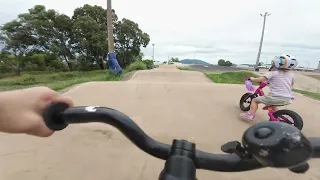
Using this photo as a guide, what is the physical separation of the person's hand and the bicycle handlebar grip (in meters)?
0.01

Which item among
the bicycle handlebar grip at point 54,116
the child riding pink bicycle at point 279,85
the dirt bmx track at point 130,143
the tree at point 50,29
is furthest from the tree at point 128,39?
the bicycle handlebar grip at point 54,116

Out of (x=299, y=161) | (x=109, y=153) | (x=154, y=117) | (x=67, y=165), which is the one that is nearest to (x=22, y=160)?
(x=67, y=165)

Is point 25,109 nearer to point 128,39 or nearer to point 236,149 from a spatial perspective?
point 236,149

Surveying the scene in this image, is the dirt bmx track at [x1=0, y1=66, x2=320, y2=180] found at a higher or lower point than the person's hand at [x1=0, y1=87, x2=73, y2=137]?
lower

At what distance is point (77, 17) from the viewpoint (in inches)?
1000

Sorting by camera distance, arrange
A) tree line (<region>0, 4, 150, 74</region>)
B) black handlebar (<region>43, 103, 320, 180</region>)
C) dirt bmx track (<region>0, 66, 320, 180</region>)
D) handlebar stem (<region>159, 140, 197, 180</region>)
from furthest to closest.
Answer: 1. tree line (<region>0, 4, 150, 74</region>)
2. dirt bmx track (<region>0, 66, 320, 180</region>)
3. handlebar stem (<region>159, 140, 197, 180</region>)
4. black handlebar (<region>43, 103, 320, 180</region>)

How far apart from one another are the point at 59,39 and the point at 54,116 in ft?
94.5

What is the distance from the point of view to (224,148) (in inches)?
26.6

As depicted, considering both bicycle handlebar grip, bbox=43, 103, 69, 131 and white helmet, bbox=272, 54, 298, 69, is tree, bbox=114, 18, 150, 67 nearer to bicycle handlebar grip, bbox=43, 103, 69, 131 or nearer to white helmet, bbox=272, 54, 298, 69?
white helmet, bbox=272, 54, 298, 69

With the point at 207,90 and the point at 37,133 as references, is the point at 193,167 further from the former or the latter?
the point at 207,90

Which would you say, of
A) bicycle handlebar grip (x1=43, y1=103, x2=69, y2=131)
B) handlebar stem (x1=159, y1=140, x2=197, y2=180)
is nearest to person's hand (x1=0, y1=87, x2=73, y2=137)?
bicycle handlebar grip (x1=43, y1=103, x2=69, y2=131)

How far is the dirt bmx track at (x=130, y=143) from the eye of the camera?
2164mm

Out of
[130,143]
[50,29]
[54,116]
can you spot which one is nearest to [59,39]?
[50,29]

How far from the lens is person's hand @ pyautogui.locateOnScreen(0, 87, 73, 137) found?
2.07 ft
